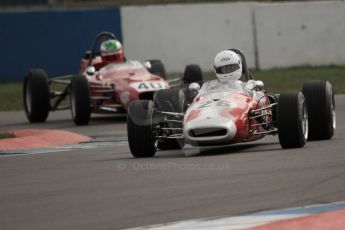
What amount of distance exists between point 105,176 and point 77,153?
149 inches

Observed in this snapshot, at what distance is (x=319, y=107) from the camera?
1535 centimetres

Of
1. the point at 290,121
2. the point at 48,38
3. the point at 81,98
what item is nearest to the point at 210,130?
the point at 290,121

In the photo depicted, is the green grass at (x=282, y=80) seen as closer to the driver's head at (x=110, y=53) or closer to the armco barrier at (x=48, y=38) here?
the armco barrier at (x=48, y=38)

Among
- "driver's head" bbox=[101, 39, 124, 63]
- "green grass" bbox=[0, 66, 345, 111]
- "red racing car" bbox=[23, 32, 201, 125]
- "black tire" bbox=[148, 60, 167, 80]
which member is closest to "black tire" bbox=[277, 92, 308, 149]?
"red racing car" bbox=[23, 32, 201, 125]

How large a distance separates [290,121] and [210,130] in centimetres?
96

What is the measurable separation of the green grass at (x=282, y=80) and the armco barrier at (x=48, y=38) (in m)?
0.78

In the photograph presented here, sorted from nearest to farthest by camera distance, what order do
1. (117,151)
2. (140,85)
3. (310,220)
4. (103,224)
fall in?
(310,220) → (103,224) → (117,151) → (140,85)

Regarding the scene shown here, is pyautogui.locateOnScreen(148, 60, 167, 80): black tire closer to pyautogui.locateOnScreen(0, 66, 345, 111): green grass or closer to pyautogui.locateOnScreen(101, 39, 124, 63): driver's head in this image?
pyautogui.locateOnScreen(101, 39, 124, 63): driver's head

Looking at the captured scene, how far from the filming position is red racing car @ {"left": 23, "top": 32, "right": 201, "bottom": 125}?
22312 mm

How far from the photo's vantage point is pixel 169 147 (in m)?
15.9

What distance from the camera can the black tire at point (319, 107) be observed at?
15.3 meters

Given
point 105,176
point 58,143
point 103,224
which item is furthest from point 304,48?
point 103,224

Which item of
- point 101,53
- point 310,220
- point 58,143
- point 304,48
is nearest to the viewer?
point 310,220

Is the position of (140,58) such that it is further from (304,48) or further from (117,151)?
(117,151)
